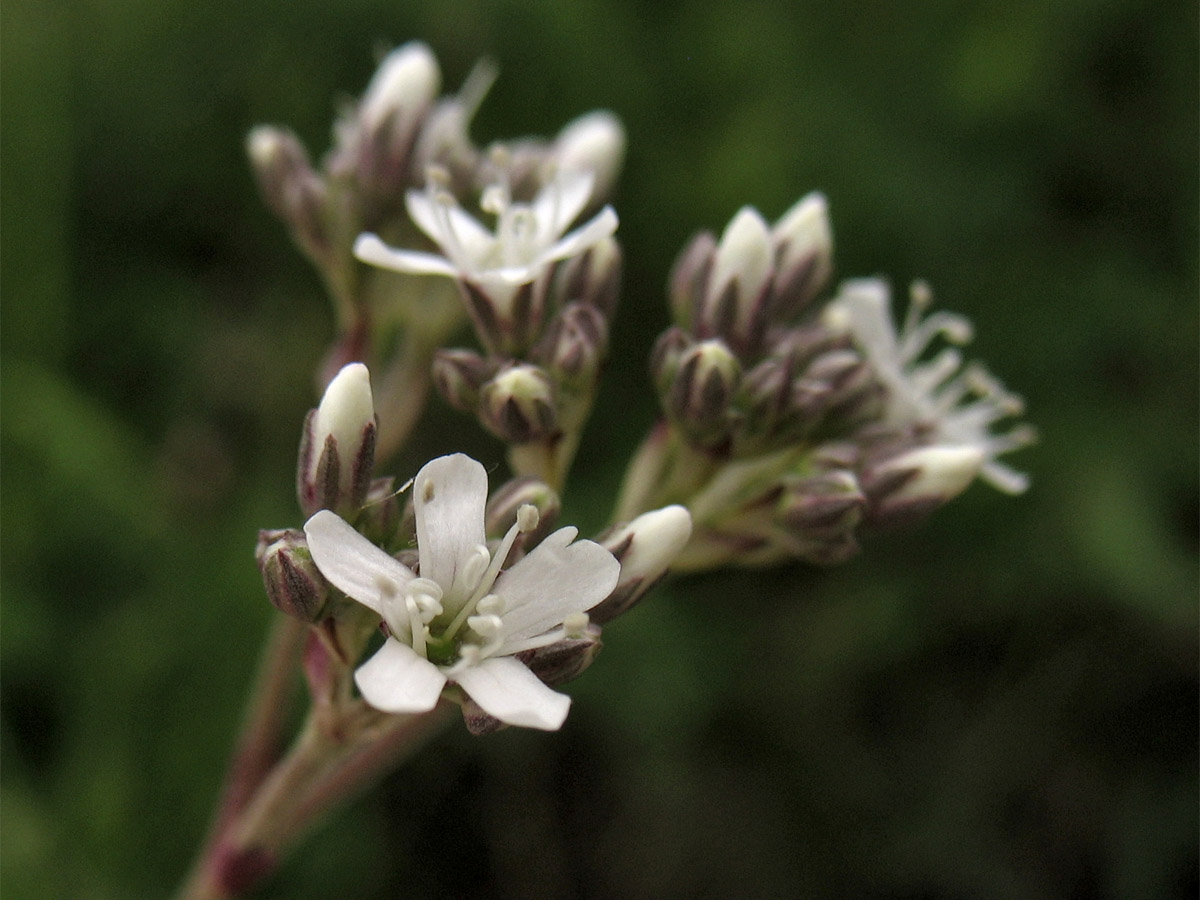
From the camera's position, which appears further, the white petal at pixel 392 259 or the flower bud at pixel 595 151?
the flower bud at pixel 595 151

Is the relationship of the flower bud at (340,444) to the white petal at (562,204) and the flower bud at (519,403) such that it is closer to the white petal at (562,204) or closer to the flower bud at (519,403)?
the flower bud at (519,403)

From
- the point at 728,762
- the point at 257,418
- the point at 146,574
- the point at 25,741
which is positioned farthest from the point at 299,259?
the point at 728,762

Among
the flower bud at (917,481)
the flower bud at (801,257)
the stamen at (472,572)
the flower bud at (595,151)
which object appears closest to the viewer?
the stamen at (472,572)

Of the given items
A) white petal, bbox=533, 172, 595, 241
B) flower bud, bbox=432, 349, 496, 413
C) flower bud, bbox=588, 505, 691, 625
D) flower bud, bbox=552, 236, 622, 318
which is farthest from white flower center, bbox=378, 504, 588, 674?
white petal, bbox=533, 172, 595, 241

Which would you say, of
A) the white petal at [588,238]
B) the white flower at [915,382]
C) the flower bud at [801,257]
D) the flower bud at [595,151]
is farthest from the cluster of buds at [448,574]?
the flower bud at [595,151]

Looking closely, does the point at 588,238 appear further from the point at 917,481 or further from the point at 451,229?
the point at 917,481

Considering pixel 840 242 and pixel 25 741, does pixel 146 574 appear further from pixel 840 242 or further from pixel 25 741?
pixel 840 242

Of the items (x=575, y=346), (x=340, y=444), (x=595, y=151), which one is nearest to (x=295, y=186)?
(x=595, y=151)
